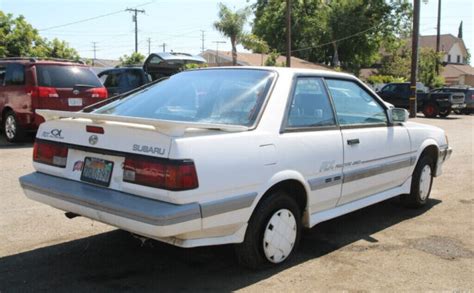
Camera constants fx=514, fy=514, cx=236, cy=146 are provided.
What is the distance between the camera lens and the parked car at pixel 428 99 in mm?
24141

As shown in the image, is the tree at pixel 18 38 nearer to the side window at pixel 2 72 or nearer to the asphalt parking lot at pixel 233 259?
the side window at pixel 2 72

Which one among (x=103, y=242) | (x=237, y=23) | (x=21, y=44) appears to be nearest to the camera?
(x=103, y=242)

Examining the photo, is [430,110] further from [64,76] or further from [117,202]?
[117,202]

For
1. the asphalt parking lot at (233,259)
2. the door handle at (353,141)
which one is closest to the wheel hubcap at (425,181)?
the asphalt parking lot at (233,259)

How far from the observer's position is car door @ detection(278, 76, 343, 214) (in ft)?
13.7

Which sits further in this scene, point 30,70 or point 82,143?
point 30,70

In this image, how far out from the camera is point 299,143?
13.8ft

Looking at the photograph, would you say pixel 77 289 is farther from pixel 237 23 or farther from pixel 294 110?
pixel 237 23

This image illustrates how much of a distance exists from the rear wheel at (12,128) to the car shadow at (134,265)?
6707mm

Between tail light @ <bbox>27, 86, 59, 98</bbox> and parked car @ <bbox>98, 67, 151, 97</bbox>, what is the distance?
3789mm

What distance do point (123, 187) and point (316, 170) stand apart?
165cm

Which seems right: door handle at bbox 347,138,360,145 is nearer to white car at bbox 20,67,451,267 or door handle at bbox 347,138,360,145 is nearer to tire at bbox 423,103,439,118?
white car at bbox 20,67,451,267

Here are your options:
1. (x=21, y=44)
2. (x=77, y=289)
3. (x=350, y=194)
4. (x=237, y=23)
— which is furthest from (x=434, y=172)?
(x=237, y=23)

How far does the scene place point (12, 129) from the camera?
1088 centimetres
